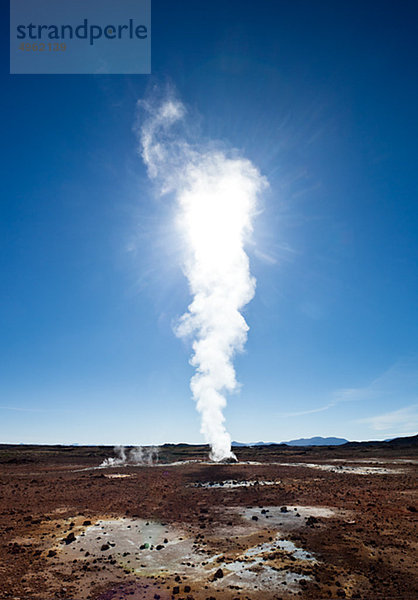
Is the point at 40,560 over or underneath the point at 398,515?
over

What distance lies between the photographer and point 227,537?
15.8 meters

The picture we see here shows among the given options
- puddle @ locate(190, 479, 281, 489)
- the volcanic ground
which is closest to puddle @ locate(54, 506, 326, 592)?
the volcanic ground

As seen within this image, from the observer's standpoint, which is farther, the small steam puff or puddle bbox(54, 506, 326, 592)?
the small steam puff

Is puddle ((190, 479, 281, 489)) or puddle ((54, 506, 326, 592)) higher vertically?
puddle ((54, 506, 326, 592))

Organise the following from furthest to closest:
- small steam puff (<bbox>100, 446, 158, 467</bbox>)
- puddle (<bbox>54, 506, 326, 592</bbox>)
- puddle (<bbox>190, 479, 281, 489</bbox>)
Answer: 1. small steam puff (<bbox>100, 446, 158, 467</bbox>)
2. puddle (<bbox>190, 479, 281, 489</bbox>)
3. puddle (<bbox>54, 506, 326, 592</bbox>)

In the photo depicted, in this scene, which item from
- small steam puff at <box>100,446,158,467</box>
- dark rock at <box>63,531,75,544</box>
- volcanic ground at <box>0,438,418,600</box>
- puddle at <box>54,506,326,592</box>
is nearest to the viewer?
volcanic ground at <box>0,438,418,600</box>

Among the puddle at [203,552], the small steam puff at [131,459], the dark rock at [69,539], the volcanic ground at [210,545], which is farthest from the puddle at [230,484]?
the small steam puff at [131,459]

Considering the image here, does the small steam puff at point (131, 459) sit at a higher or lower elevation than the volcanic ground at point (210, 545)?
lower

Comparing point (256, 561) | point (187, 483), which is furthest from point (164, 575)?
point (187, 483)

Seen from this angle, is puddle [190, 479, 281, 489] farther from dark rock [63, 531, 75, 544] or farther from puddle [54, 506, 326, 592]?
dark rock [63, 531, 75, 544]

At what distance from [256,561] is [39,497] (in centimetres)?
2057

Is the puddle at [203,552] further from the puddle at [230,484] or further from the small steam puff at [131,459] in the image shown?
the small steam puff at [131,459]

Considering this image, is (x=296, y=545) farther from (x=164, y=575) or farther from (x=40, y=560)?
(x=40, y=560)

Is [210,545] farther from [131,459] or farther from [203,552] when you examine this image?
[131,459]
